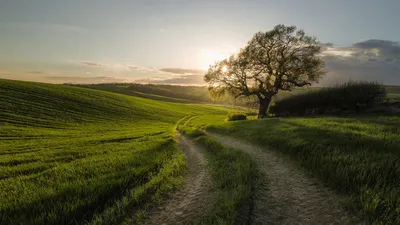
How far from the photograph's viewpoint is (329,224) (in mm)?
5590

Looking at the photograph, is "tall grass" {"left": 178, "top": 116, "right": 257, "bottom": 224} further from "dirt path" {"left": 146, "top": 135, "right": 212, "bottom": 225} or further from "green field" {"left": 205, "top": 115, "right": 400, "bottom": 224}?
"green field" {"left": 205, "top": 115, "right": 400, "bottom": 224}

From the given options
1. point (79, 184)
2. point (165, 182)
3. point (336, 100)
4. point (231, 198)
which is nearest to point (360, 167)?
point (231, 198)

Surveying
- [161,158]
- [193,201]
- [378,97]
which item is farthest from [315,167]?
[378,97]

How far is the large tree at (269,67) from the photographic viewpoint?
44312 mm

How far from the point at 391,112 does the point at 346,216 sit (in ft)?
95.2

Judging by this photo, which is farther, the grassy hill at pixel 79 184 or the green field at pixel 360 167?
the grassy hill at pixel 79 184

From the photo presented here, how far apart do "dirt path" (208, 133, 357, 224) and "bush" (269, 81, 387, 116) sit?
28687mm

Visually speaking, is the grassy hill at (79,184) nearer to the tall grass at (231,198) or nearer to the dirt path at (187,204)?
the dirt path at (187,204)

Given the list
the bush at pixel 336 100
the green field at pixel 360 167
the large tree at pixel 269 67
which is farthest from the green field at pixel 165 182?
the large tree at pixel 269 67

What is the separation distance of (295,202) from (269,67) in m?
42.5

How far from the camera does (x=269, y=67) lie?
4616 centimetres

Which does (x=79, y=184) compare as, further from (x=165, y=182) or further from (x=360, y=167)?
(x=360, y=167)

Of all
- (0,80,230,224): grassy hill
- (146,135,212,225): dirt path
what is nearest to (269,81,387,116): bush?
(0,80,230,224): grassy hill

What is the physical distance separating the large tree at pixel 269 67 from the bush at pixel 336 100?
6.08 m
